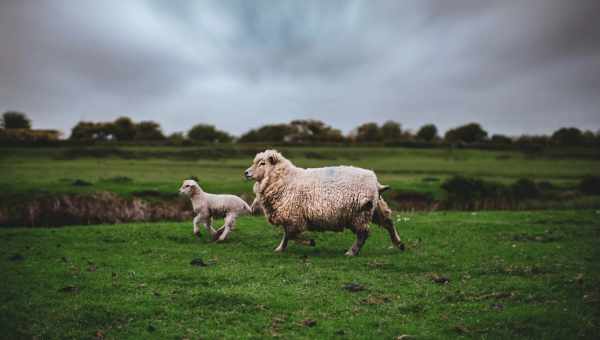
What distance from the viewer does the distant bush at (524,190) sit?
1373 inches

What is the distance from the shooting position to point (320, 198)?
43.2 feet

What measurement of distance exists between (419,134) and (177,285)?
364 ft

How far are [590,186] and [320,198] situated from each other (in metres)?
Answer: 33.7

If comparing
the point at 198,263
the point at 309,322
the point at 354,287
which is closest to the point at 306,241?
the point at 198,263

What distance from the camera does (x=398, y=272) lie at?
1123 centimetres

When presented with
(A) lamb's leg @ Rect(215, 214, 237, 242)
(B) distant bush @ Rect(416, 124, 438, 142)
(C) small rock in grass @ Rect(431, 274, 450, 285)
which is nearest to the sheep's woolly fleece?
(A) lamb's leg @ Rect(215, 214, 237, 242)

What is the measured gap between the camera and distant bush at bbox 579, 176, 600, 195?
36659 mm

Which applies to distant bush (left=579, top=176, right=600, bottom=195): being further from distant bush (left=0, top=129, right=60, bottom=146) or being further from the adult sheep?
distant bush (left=0, top=129, right=60, bottom=146)

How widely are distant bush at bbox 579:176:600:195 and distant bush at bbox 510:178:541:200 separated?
4220 mm

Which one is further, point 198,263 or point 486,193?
point 486,193

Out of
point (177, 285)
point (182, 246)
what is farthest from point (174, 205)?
point (177, 285)

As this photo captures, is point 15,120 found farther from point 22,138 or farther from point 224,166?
point 224,166

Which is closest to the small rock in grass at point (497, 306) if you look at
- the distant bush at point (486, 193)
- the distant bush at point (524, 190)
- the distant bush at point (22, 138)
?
the distant bush at point (486, 193)

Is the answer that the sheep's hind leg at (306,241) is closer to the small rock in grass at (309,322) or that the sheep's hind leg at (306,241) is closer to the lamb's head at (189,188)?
the lamb's head at (189,188)
